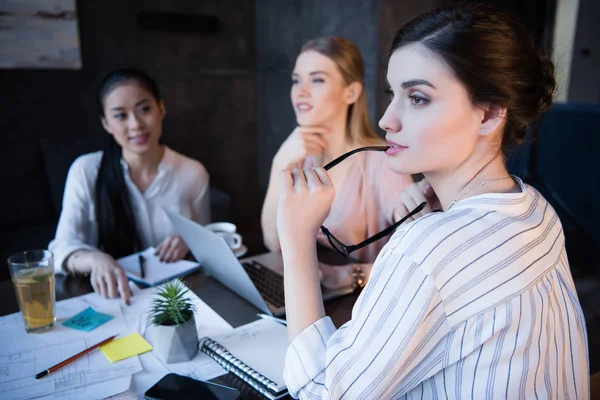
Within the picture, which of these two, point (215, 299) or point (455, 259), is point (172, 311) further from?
point (455, 259)

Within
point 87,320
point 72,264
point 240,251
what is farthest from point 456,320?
point 72,264

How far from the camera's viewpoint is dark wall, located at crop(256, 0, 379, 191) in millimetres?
2586

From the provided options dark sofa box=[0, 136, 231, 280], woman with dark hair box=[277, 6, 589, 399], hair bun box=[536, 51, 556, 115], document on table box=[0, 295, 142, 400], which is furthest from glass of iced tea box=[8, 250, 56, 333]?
dark sofa box=[0, 136, 231, 280]

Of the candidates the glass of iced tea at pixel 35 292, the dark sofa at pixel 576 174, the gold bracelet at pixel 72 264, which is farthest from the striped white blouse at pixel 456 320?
the dark sofa at pixel 576 174

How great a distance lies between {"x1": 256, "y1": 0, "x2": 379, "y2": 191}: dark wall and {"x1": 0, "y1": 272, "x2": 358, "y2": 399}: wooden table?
1636 millimetres

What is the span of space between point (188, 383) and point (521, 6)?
3520mm

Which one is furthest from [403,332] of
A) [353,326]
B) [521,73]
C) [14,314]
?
[14,314]

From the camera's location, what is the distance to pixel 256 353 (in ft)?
3.07

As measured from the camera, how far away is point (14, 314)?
3.72 ft

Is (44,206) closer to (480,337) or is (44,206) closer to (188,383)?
(188,383)

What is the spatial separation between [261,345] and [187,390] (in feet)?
0.67

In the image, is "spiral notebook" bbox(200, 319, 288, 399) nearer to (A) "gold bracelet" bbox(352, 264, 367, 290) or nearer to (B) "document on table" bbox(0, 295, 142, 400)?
(B) "document on table" bbox(0, 295, 142, 400)

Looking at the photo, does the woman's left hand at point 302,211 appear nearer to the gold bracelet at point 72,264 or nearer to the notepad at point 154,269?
the notepad at point 154,269

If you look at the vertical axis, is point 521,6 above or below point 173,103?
above
